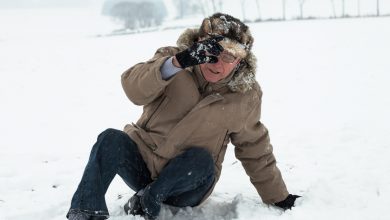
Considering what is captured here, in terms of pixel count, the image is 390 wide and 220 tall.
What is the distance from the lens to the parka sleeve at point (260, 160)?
8.85 feet

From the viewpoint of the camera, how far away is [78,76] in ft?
41.2

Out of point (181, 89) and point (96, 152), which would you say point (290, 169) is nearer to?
point (181, 89)

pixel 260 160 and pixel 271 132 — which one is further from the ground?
pixel 260 160

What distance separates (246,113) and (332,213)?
77cm

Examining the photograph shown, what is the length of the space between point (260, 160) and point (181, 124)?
2.03ft

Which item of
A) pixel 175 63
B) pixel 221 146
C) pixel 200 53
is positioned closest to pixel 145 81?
pixel 175 63

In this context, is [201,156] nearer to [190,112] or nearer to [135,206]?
[190,112]

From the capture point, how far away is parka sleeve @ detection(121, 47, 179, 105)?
2.22 m

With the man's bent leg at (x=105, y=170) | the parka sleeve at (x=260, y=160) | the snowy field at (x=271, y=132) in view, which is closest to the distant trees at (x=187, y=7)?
the snowy field at (x=271, y=132)

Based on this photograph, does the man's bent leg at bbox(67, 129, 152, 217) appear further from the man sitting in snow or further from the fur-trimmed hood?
the fur-trimmed hood

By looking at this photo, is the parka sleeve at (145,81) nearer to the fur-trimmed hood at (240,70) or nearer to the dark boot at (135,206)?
the fur-trimmed hood at (240,70)

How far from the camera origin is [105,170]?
2.39 meters

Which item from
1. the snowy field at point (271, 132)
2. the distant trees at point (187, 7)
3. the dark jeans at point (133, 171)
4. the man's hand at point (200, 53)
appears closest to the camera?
the man's hand at point (200, 53)

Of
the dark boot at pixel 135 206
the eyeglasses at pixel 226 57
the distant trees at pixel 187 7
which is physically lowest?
the distant trees at pixel 187 7
